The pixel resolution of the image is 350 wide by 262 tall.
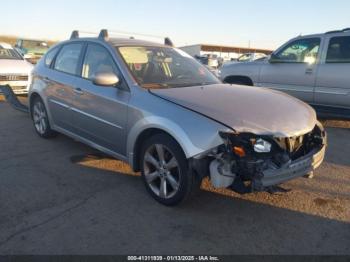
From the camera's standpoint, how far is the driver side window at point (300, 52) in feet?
24.8

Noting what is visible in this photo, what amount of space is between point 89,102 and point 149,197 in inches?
58.9

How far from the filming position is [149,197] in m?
3.99

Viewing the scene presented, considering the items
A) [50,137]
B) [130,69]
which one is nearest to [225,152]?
[130,69]

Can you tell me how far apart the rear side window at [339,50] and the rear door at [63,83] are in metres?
5.08

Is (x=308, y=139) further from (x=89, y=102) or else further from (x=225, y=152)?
(x=89, y=102)

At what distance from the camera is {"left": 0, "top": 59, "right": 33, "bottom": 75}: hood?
9.83m

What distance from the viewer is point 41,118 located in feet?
20.2

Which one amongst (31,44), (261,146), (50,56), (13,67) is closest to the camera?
(261,146)

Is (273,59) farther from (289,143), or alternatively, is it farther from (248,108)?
(289,143)

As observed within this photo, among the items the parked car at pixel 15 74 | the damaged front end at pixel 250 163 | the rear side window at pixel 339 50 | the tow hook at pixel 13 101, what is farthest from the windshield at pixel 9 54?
the damaged front end at pixel 250 163

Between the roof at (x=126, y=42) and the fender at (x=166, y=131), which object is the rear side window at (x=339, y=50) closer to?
the roof at (x=126, y=42)

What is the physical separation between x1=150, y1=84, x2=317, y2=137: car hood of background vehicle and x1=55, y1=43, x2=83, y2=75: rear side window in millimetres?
1760

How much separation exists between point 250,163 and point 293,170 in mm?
523

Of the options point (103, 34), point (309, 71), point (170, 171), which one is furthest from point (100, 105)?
point (309, 71)
